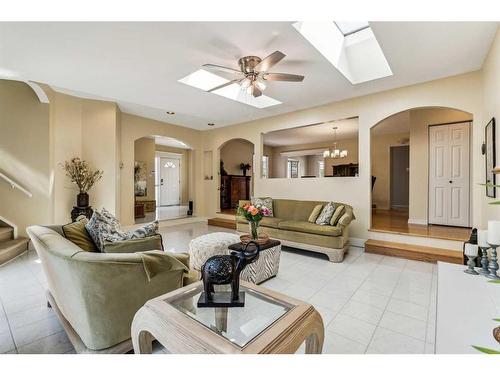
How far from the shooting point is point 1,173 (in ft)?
13.4

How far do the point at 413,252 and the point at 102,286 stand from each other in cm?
418

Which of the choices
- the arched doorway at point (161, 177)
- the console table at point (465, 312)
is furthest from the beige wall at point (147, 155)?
the console table at point (465, 312)

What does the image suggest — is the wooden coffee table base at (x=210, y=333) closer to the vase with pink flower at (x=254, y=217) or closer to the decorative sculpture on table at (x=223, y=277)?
the decorative sculpture on table at (x=223, y=277)

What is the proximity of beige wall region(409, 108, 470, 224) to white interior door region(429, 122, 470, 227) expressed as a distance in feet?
0.30

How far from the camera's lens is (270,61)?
2.68 metres

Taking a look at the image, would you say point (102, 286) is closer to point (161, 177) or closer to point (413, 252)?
point (413, 252)

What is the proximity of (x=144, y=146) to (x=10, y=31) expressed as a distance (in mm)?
6019

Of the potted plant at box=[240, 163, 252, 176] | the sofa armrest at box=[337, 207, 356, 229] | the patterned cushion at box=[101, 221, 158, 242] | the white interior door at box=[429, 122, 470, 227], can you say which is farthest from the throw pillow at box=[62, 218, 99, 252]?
the potted plant at box=[240, 163, 252, 176]

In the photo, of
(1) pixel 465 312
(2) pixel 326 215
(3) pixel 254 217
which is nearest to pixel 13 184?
(3) pixel 254 217

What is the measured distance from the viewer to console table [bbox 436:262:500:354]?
3.47 ft

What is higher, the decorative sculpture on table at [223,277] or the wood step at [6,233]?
the decorative sculpture on table at [223,277]

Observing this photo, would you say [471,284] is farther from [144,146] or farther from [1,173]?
[144,146]

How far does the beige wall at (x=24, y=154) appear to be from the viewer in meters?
4.20
